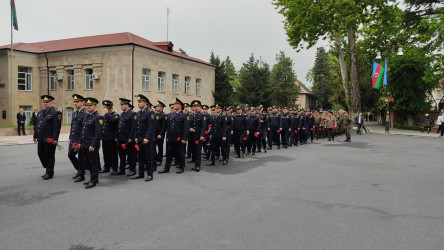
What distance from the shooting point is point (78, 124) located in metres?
7.59

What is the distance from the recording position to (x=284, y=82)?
5850 cm

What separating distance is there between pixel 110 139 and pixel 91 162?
1.57 m

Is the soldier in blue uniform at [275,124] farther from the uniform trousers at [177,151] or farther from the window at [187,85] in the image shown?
the window at [187,85]

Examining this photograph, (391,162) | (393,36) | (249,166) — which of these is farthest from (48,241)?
(393,36)

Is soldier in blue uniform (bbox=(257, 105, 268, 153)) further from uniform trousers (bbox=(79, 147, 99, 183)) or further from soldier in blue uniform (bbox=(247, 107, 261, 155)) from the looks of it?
uniform trousers (bbox=(79, 147, 99, 183))

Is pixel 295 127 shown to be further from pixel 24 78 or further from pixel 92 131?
pixel 24 78

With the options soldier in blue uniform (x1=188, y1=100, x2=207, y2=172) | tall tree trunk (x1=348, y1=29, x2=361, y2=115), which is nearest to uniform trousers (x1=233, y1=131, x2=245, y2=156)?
soldier in blue uniform (x1=188, y1=100, x2=207, y2=172)

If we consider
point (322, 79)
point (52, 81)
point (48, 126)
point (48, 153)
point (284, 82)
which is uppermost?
point (322, 79)

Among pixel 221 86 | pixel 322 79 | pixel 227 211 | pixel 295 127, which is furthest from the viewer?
pixel 322 79

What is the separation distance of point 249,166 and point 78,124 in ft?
16.8

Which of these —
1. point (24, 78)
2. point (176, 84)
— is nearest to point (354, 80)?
point (176, 84)

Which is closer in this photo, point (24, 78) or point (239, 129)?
point (239, 129)

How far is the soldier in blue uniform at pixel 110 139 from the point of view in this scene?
28.0ft

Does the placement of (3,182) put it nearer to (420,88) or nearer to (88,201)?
(88,201)
